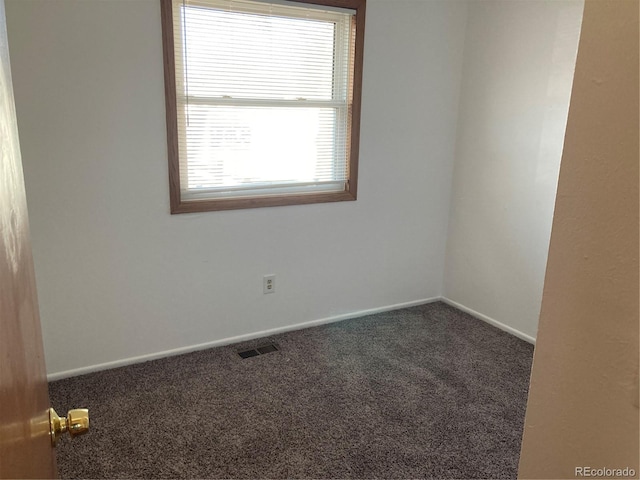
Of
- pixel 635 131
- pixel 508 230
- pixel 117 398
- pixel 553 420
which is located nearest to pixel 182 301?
pixel 117 398

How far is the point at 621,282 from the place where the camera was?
581mm

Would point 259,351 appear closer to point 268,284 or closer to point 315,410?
point 268,284

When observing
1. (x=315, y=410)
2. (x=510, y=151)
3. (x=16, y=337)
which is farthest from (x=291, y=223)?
(x=16, y=337)

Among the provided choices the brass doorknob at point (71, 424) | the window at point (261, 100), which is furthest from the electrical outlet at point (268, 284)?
the brass doorknob at point (71, 424)

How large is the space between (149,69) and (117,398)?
1617 mm

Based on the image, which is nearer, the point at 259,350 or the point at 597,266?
the point at 597,266

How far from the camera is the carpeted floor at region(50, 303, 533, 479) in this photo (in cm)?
196

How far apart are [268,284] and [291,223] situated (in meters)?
0.40

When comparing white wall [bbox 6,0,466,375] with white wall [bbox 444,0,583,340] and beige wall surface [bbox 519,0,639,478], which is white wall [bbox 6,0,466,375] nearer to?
white wall [bbox 444,0,583,340]

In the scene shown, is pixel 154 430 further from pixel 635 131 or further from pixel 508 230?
pixel 508 230

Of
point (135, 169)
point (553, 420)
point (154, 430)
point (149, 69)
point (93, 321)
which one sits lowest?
point (154, 430)

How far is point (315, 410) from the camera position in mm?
2311

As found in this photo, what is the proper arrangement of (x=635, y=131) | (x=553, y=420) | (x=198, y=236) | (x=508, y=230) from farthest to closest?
(x=508, y=230) → (x=198, y=236) → (x=553, y=420) → (x=635, y=131)

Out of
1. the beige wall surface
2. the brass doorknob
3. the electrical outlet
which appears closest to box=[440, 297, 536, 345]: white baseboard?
the electrical outlet
